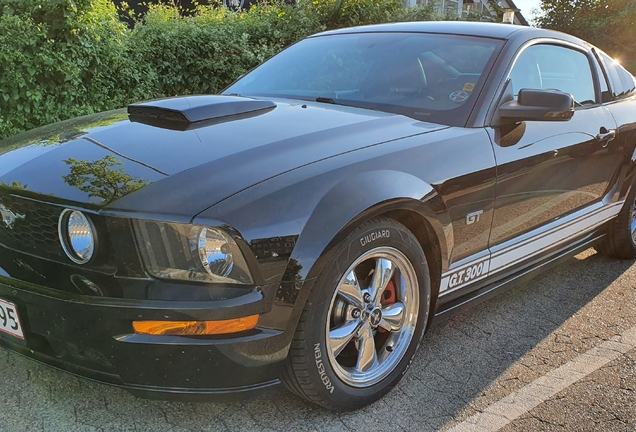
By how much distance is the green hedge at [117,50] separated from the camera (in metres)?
5.10

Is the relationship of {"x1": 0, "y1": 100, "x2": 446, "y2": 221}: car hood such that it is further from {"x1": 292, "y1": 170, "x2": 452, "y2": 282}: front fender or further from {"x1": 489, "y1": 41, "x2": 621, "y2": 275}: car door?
{"x1": 489, "y1": 41, "x2": 621, "y2": 275}: car door

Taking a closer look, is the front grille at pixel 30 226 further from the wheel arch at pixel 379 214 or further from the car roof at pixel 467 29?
the car roof at pixel 467 29

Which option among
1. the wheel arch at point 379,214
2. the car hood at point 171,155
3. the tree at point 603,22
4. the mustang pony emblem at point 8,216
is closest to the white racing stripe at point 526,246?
the wheel arch at point 379,214

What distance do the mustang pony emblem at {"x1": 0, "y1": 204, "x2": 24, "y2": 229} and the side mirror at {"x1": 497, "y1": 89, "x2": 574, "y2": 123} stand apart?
213cm

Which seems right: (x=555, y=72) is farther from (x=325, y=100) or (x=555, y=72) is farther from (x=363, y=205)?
(x=363, y=205)

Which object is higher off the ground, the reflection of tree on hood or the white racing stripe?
the reflection of tree on hood

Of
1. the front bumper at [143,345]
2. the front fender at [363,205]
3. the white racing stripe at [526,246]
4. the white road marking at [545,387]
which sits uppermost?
the front fender at [363,205]

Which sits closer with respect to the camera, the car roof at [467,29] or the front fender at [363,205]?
the front fender at [363,205]

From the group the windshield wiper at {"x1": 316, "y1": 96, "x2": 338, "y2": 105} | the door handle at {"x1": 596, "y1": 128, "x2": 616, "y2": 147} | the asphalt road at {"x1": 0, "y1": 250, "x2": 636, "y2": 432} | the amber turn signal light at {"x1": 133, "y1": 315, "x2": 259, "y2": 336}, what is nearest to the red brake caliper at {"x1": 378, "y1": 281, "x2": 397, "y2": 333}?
the asphalt road at {"x1": 0, "y1": 250, "x2": 636, "y2": 432}

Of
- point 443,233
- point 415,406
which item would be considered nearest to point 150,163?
point 443,233

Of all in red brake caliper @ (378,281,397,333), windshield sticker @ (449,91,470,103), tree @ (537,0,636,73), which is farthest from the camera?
tree @ (537,0,636,73)

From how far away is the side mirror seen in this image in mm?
2779

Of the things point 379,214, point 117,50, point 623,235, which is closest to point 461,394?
point 379,214

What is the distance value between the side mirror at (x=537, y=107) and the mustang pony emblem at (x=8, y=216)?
84.0 inches
